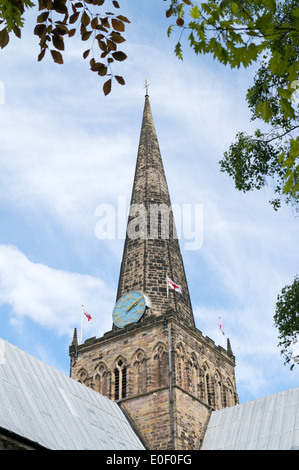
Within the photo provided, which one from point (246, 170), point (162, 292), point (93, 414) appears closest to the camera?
point (246, 170)

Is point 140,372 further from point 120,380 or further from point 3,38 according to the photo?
point 3,38

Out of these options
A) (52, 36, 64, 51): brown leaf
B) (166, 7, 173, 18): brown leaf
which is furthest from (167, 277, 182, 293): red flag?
Result: (52, 36, 64, 51): brown leaf

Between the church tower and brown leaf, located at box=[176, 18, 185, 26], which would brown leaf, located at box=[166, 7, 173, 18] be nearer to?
brown leaf, located at box=[176, 18, 185, 26]

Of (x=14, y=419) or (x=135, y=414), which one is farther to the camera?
(x=135, y=414)

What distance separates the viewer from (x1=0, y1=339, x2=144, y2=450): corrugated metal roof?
20.8m

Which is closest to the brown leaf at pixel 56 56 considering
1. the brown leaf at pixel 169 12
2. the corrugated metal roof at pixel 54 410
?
the brown leaf at pixel 169 12

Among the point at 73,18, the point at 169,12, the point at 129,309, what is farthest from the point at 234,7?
the point at 129,309

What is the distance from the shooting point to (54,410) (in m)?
23.4
